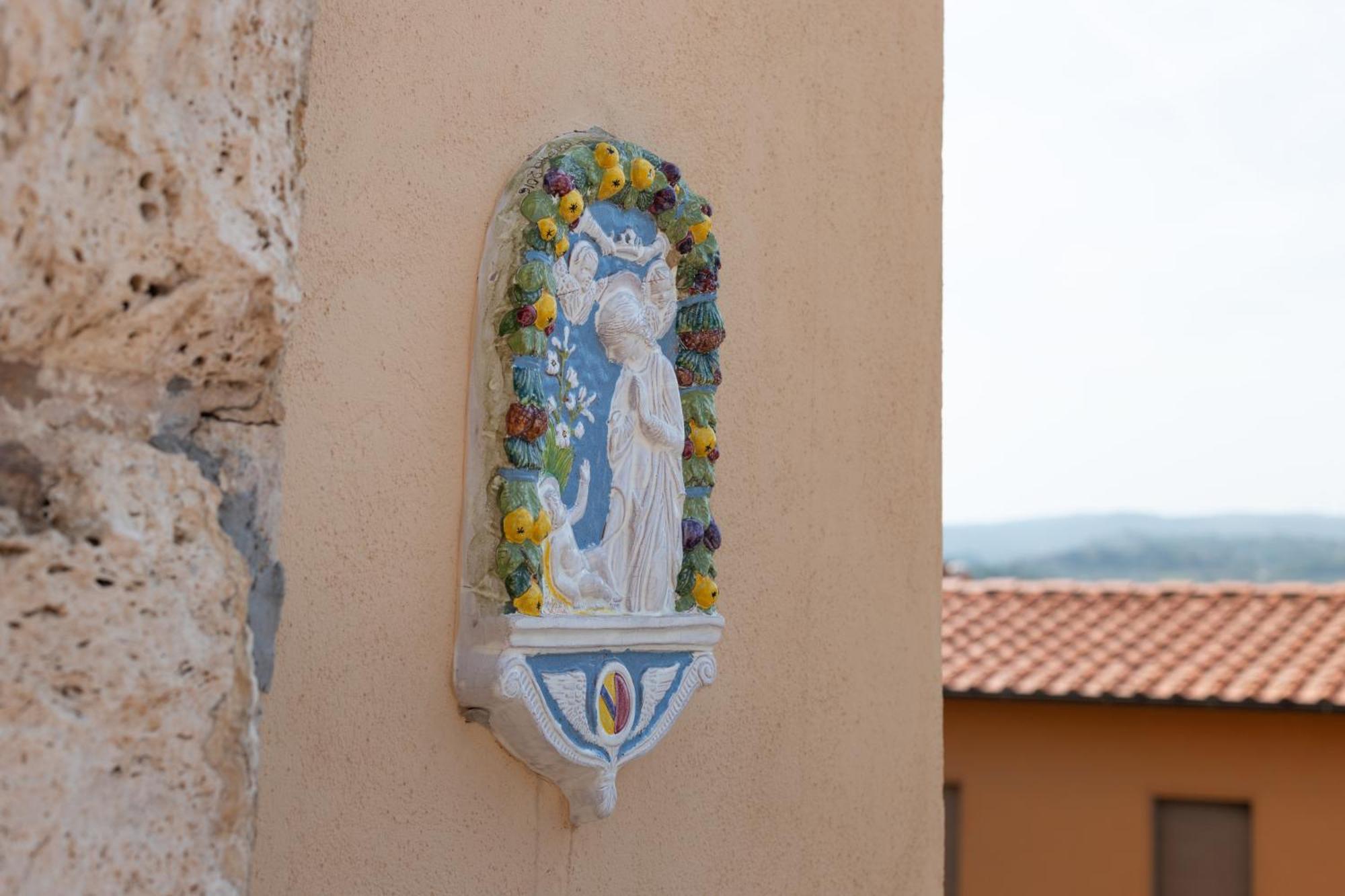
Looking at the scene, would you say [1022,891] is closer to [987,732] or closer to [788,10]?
[987,732]

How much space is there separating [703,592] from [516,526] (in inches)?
22.9

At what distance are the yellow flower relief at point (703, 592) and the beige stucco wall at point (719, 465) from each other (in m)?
0.30

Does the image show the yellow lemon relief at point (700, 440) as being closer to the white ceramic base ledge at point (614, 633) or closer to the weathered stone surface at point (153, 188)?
the white ceramic base ledge at point (614, 633)

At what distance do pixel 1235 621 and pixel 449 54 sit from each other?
387 inches

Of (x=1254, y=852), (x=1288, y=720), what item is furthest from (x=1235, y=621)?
(x=1254, y=852)

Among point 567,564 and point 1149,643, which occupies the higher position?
point 567,564

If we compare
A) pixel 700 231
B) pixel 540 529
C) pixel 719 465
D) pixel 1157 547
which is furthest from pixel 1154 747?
pixel 1157 547

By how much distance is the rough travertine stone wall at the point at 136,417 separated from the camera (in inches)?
47.4

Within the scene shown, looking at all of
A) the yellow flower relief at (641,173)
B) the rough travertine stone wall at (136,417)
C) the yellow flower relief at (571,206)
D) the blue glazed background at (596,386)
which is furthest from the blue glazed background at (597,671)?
the rough travertine stone wall at (136,417)

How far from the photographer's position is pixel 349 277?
2475 mm

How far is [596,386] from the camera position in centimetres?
286

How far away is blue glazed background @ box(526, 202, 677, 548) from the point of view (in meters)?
2.81

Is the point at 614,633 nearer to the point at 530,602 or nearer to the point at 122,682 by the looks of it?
the point at 530,602

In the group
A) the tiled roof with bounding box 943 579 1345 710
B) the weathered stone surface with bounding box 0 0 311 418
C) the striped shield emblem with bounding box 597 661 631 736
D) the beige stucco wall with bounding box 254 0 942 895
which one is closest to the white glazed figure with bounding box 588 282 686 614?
the striped shield emblem with bounding box 597 661 631 736
